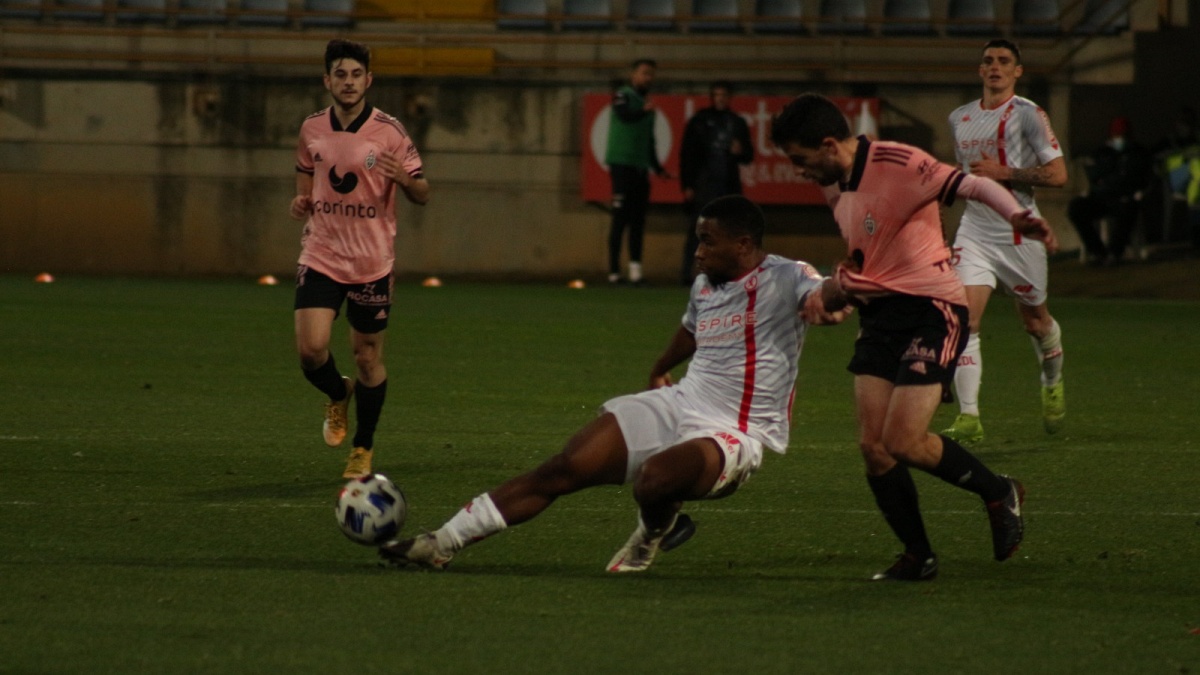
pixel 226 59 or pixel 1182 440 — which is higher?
pixel 226 59

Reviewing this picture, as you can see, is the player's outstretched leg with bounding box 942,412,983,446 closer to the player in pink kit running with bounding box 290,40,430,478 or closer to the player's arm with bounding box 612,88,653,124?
the player in pink kit running with bounding box 290,40,430,478

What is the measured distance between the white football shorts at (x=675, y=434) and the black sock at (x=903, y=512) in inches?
17.6

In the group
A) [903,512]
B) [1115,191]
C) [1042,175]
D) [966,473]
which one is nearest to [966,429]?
[1042,175]

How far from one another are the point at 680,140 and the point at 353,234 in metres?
14.2

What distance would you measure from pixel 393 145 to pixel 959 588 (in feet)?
12.1

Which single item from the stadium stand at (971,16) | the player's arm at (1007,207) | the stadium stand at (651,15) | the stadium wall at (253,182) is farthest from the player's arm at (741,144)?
the player's arm at (1007,207)

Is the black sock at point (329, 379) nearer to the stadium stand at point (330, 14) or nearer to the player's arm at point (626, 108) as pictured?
the player's arm at point (626, 108)

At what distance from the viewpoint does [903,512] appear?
5.91 metres

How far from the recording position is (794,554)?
6375 millimetres

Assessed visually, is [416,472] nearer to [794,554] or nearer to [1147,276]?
[794,554]

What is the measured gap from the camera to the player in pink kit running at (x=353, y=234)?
821 cm

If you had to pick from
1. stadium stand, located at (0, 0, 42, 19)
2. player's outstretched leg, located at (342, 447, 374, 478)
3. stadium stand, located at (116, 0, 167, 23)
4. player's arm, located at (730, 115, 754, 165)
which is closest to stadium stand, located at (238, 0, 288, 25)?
stadium stand, located at (116, 0, 167, 23)

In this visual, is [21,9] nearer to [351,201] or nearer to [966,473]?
[351,201]

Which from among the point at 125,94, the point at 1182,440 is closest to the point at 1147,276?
the point at 1182,440
